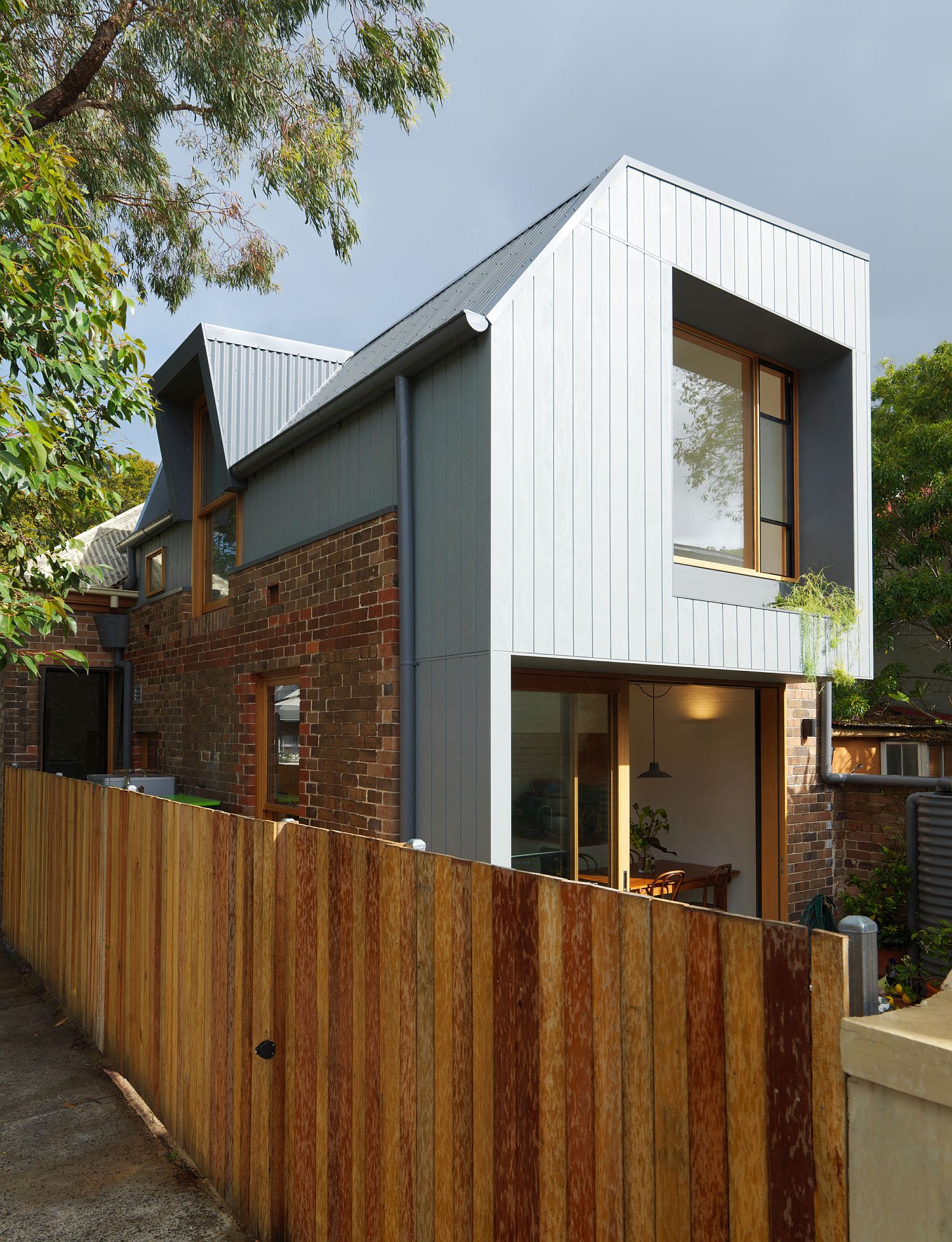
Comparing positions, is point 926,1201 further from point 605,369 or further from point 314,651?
point 314,651

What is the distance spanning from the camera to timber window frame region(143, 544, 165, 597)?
11.3m

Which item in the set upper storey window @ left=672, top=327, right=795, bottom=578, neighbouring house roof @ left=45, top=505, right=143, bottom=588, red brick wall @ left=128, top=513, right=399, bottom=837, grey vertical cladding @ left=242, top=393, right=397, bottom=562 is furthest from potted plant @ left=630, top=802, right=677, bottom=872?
neighbouring house roof @ left=45, top=505, right=143, bottom=588

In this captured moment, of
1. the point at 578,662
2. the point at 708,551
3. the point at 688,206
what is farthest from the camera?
the point at 708,551

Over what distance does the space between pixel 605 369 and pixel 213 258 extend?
8.04 metres

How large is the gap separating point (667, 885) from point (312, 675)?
3.97 m

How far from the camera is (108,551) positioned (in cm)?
1334

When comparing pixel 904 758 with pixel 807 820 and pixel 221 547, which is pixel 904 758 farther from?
pixel 221 547

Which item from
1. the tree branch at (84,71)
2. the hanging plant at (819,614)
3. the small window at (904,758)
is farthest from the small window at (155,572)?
the small window at (904,758)

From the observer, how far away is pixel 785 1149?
6.09ft

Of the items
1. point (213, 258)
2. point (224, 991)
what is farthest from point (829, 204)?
point (224, 991)

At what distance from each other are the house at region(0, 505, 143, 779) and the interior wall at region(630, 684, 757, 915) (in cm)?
652

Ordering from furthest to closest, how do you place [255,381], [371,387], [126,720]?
[126,720] → [255,381] → [371,387]

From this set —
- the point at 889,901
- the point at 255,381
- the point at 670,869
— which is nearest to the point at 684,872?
the point at 670,869

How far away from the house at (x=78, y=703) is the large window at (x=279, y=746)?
4102 mm
